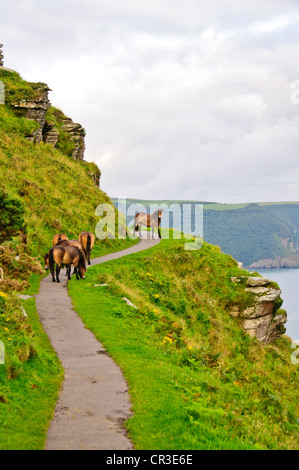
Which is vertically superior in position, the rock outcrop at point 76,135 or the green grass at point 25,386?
the rock outcrop at point 76,135

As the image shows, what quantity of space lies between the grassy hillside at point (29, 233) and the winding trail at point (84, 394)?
1.11ft

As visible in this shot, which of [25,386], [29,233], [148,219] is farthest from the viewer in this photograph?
[148,219]

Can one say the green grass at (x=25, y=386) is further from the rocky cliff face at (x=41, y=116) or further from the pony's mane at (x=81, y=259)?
the rocky cliff face at (x=41, y=116)

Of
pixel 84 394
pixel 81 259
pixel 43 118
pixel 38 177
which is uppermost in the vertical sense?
pixel 43 118

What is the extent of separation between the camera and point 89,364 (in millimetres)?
12633

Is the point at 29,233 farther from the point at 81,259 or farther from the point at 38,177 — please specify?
the point at 38,177

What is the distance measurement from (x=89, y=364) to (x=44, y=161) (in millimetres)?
36121

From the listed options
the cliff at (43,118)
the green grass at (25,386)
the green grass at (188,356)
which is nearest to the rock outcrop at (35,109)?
the cliff at (43,118)

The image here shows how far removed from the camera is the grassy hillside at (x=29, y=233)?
9398mm

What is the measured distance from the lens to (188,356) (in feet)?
49.0

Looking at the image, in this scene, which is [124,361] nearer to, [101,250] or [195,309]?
[195,309]

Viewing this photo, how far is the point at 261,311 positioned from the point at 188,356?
21362 millimetres

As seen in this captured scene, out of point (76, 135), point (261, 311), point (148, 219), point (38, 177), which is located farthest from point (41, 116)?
point (261, 311)

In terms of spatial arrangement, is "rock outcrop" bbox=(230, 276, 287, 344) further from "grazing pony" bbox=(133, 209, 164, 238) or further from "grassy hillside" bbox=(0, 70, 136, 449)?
"grassy hillside" bbox=(0, 70, 136, 449)
